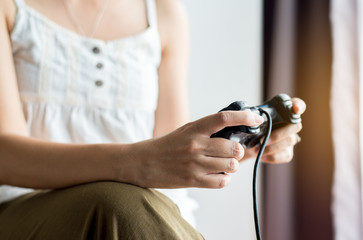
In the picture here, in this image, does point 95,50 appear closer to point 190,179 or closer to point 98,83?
point 98,83

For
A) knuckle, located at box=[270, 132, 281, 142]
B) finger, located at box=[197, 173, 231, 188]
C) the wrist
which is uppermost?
the wrist

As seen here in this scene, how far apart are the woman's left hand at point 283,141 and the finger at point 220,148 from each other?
0.19 metres

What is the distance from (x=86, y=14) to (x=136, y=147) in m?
0.47

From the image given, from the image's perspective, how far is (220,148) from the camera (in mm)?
657

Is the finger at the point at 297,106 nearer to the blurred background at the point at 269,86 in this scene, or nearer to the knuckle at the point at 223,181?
the knuckle at the point at 223,181

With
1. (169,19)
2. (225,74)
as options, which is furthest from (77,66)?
(225,74)

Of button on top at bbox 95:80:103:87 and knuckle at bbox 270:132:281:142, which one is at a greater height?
button on top at bbox 95:80:103:87

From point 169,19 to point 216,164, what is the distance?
57 centimetres

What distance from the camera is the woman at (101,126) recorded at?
0.60 meters

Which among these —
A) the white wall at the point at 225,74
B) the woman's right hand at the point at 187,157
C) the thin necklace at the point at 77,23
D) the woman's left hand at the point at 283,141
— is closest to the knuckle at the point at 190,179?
the woman's right hand at the point at 187,157

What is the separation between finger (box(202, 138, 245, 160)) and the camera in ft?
2.15

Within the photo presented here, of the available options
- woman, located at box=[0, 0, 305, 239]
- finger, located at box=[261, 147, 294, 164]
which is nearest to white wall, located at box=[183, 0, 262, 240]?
woman, located at box=[0, 0, 305, 239]

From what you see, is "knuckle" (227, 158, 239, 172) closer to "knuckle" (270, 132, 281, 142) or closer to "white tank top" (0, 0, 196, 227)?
"knuckle" (270, 132, 281, 142)

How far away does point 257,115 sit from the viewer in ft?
2.17
